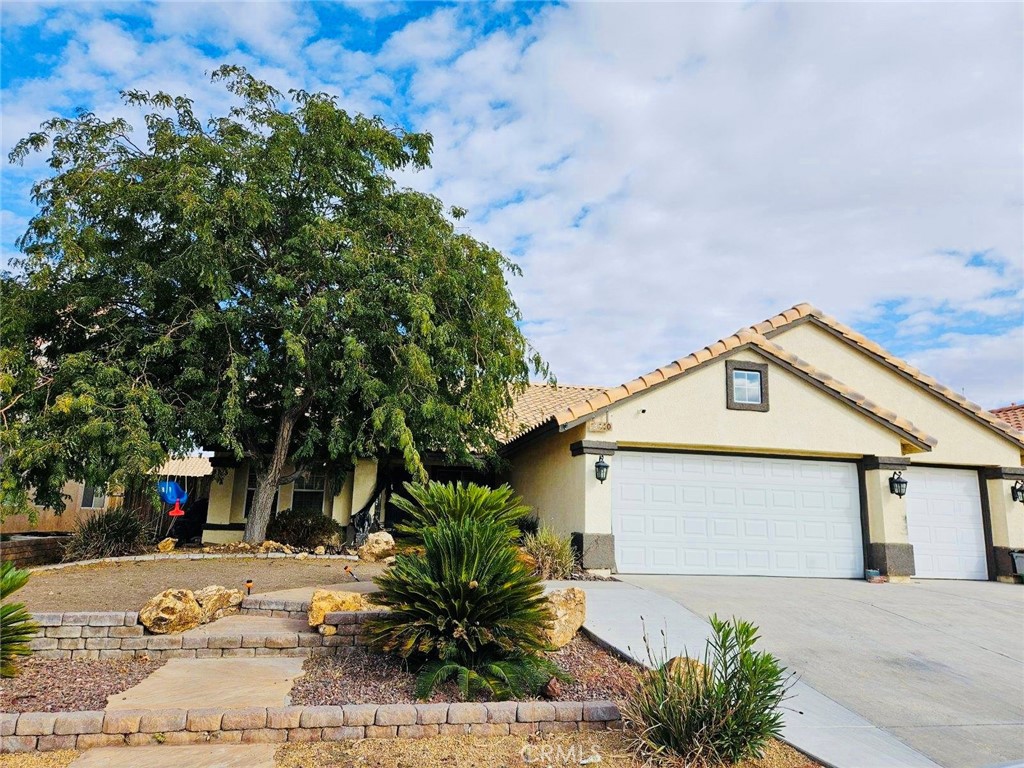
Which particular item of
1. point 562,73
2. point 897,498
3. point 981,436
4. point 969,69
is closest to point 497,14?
point 562,73

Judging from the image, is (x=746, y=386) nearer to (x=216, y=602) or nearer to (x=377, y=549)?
(x=377, y=549)

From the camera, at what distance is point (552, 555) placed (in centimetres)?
1109

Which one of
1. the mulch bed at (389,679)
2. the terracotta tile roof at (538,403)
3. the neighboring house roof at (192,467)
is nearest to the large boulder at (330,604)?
the mulch bed at (389,679)

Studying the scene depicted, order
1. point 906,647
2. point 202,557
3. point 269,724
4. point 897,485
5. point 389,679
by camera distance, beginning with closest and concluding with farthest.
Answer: point 269,724, point 389,679, point 906,647, point 202,557, point 897,485

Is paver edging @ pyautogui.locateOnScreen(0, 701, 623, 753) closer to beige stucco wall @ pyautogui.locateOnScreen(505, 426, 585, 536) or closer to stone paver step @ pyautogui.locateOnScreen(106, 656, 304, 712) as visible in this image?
stone paver step @ pyautogui.locateOnScreen(106, 656, 304, 712)

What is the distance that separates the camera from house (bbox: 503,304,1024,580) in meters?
12.3

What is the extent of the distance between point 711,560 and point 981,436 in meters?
6.92

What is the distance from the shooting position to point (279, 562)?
11750 millimetres

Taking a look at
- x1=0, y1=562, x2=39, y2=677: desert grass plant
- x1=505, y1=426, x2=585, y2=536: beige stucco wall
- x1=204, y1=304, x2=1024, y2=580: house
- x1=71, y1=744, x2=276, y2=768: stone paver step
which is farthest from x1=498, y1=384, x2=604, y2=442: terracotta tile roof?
x1=71, y1=744, x2=276, y2=768: stone paver step

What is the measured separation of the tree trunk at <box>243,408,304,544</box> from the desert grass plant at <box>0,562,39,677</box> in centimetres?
794

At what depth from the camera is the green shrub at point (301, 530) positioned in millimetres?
14977

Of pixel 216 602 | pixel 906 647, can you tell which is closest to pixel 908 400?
pixel 906 647

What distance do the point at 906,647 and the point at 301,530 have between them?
1189 cm
